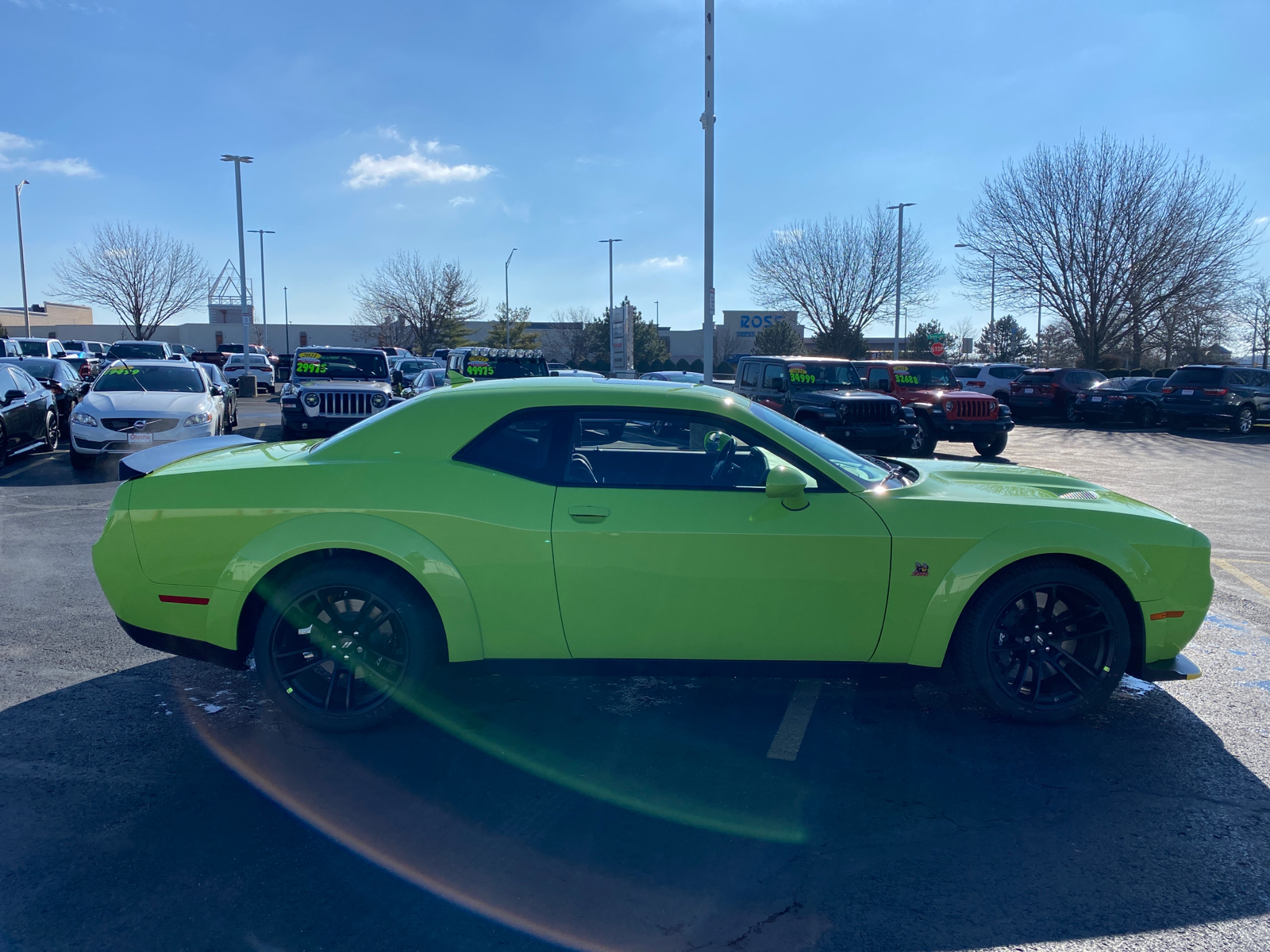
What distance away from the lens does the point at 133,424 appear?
39.3 feet

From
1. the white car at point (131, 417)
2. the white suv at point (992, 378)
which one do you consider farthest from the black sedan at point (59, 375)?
the white suv at point (992, 378)

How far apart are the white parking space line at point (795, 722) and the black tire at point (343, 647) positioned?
5.14 feet

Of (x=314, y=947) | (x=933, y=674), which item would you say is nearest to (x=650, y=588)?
(x=933, y=674)

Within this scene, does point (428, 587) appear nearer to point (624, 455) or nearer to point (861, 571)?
point (624, 455)

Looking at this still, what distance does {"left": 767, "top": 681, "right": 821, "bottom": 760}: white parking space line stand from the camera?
3.85 m

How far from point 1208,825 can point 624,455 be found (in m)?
2.76

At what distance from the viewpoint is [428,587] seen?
3.84 m

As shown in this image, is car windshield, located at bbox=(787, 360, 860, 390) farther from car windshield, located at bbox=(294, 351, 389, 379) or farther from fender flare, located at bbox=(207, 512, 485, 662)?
fender flare, located at bbox=(207, 512, 485, 662)

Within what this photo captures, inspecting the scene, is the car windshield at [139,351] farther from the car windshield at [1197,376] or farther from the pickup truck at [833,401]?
the car windshield at [1197,376]

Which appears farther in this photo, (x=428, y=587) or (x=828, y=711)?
(x=828, y=711)

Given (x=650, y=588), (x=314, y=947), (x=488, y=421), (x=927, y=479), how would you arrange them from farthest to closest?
(x=927, y=479) < (x=488, y=421) < (x=650, y=588) < (x=314, y=947)

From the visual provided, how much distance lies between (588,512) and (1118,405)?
2501 centimetres

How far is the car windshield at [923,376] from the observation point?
19.3 metres

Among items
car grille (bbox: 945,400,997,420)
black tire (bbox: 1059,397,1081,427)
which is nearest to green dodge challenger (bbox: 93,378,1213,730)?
car grille (bbox: 945,400,997,420)
